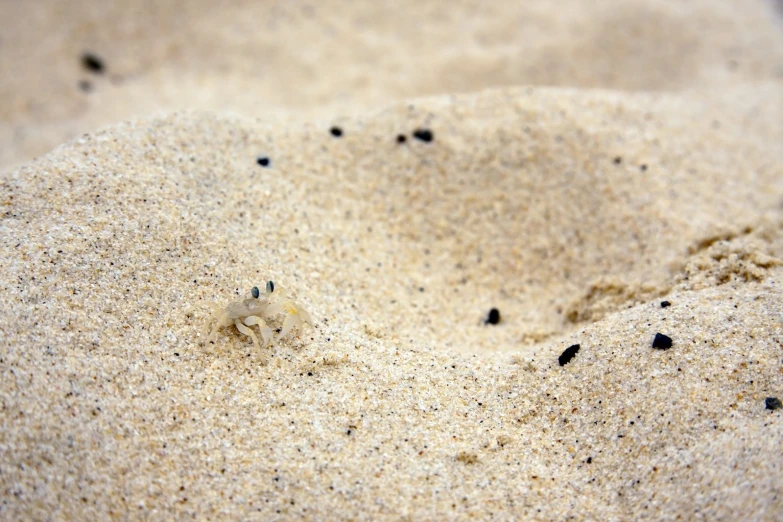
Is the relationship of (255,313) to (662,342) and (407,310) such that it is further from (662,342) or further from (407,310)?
(662,342)

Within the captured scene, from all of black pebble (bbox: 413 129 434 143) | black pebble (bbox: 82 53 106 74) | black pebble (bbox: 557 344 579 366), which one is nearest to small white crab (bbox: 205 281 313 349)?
black pebble (bbox: 557 344 579 366)

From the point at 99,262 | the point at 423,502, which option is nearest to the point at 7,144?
the point at 99,262

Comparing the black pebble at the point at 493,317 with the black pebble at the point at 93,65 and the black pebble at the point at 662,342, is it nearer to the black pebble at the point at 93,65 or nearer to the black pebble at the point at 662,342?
the black pebble at the point at 662,342

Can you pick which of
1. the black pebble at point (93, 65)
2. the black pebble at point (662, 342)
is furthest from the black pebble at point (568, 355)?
the black pebble at point (93, 65)

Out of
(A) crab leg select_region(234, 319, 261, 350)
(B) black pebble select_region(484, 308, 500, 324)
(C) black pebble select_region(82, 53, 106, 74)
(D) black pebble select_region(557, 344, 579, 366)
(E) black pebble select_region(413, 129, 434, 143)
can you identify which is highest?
(E) black pebble select_region(413, 129, 434, 143)

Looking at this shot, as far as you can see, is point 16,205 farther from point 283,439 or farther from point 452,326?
point 452,326

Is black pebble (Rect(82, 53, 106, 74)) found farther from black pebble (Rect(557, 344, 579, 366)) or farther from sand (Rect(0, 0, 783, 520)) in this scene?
black pebble (Rect(557, 344, 579, 366))
